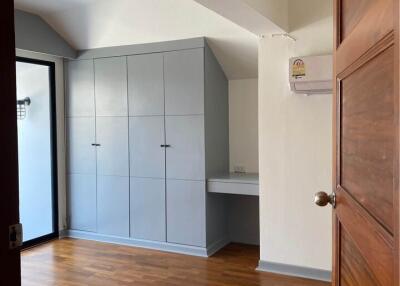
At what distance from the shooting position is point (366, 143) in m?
1.07

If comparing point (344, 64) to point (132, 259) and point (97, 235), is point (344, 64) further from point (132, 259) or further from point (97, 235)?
point (97, 235)

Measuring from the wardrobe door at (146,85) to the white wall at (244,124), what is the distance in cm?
84

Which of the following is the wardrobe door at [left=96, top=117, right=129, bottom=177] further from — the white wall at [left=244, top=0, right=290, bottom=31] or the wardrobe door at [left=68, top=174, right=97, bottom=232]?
the white wall at [left=244, top=0, right=290, bottom=31]

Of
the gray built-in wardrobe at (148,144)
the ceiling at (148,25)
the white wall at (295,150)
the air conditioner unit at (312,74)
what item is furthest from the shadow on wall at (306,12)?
the gray built-in wardrobe at (148,144)

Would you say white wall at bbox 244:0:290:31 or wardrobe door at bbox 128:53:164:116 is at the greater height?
white wall at bbox 244:0:290:31

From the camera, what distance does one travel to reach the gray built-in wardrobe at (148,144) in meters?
4.17

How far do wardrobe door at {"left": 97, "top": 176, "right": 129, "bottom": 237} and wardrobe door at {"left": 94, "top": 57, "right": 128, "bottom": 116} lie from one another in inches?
31.5

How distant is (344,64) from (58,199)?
4.33 metres

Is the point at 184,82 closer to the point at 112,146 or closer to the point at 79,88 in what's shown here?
the point at 112,146

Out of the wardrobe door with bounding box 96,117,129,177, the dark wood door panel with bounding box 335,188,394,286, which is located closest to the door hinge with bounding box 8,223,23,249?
the dark wood door panel with bounding box 335,188,394,286

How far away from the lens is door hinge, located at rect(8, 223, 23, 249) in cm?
104

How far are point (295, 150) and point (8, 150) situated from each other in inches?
112

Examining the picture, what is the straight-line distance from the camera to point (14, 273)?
1.06 meters

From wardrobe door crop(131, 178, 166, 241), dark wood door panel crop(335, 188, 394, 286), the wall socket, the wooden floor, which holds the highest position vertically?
dark wood door panel crop(335, 188, 394, 286)
